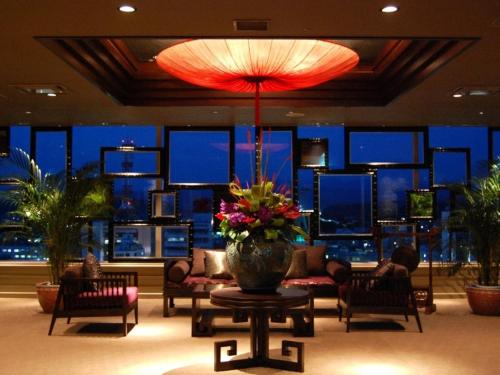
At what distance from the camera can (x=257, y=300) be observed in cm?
505

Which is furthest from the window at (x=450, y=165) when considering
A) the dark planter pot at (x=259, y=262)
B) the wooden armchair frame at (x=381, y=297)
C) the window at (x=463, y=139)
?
the dark planter pot at (x=259, y=262)

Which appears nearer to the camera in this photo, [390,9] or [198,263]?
[390,9]

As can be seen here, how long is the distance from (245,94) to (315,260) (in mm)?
2508

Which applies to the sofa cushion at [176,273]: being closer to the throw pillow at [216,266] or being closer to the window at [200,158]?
the throw pillow at [216,266]

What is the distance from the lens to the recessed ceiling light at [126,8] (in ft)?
16.0

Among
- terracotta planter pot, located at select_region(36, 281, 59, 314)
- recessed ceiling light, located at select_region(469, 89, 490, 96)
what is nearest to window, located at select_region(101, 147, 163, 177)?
A: terracotta planter pot, located at select_region(36, 281, 59, 314)

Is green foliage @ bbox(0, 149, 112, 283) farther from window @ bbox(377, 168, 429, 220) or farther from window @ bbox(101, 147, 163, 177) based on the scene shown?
window @ bbox(377, 168, 429, 220)

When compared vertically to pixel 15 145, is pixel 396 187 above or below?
below

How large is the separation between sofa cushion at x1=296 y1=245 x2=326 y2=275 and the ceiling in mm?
1977

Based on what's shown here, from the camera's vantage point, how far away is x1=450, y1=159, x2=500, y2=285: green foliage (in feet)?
28.3

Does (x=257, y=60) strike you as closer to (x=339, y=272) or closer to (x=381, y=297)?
(x=381, y=297)

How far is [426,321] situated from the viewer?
802 centimetres

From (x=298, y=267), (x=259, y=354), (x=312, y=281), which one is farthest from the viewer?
(x=298, y=267)

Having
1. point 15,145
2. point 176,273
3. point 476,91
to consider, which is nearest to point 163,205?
point 176,273
